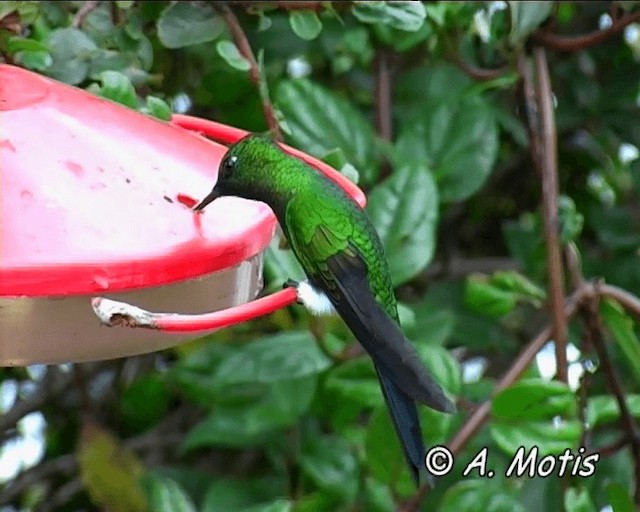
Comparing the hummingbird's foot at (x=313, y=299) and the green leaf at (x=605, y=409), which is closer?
the hummingbird's foot at (x=313, y=299)

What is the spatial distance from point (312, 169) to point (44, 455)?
1.37m

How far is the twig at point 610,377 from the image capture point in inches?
54.1

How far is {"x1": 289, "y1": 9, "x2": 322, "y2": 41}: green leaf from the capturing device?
1181 millimetres

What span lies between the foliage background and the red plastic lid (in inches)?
7.2

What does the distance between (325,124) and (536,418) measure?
492 millimetres

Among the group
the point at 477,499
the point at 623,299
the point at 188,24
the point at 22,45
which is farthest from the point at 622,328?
the point at 22,45

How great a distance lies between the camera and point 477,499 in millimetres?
1323

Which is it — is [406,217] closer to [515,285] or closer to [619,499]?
[515,285]

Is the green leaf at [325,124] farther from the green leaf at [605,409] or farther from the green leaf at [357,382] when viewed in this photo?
the green leaf at [605,409]

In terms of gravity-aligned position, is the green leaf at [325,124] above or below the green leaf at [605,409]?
above

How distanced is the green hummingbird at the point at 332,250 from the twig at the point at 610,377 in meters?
0.47

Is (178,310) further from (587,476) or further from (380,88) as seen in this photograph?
(380,88)

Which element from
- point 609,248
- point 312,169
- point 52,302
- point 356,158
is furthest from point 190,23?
point 609,248

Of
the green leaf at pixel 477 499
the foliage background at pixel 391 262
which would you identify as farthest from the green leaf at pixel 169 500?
the green leaf at pixel 477 499
